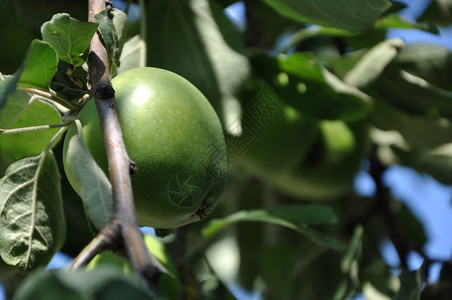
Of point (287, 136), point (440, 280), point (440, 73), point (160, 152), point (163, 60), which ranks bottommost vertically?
point (440, 280)

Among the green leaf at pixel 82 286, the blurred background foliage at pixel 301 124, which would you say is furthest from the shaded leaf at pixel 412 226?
the green leaf at pixel 82 286

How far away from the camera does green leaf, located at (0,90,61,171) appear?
2.86 feet

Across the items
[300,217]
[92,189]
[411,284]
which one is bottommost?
[300,217]

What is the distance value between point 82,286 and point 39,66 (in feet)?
1.45

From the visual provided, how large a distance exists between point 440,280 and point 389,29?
0.59 meters

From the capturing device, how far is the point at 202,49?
1.21m

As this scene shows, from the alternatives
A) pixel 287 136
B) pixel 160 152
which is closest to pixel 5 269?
pixel 160 152

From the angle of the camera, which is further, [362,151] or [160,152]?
[362,151]

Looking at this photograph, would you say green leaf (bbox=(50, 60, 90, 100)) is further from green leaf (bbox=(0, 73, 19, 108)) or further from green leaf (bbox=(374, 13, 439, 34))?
green leaf (bbox=(374, 13, 439, 34))

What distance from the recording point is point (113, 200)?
61cm

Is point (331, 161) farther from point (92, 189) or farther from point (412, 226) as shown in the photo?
point (92, 189)

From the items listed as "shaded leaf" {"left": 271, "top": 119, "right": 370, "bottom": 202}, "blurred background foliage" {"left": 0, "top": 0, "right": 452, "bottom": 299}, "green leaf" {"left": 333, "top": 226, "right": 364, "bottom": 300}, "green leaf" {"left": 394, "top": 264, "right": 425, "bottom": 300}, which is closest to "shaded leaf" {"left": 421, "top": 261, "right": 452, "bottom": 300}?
"blurred background foliage" {"left": 0, "top": 0, "right": 452, "bottom": 299}

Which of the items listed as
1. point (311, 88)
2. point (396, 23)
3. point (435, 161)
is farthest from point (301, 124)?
point (435, 161)

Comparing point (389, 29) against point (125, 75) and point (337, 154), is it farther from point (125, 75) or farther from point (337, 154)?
point (125, 75)
